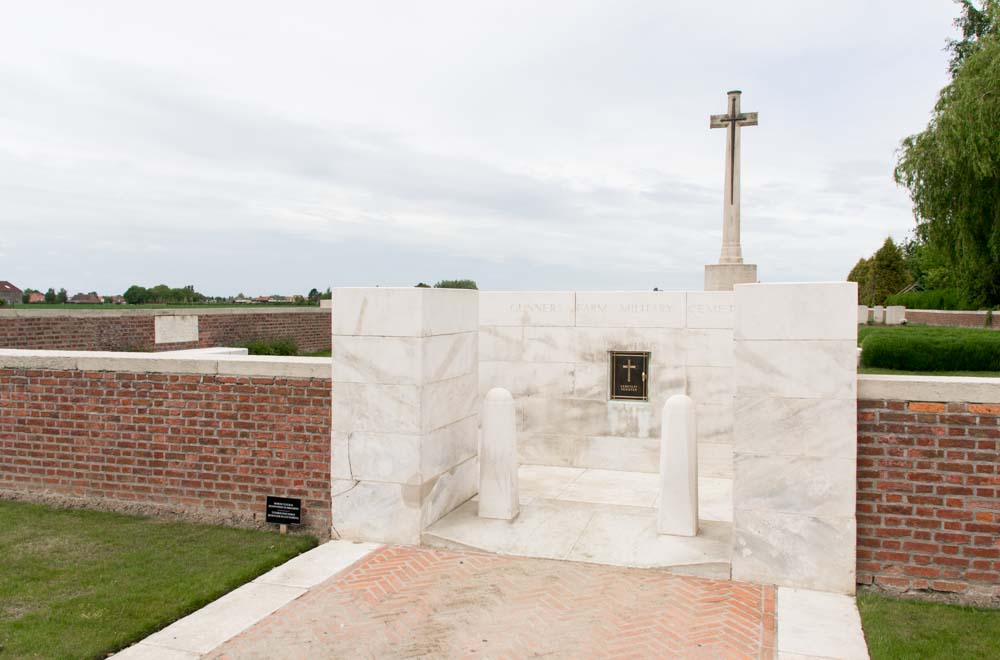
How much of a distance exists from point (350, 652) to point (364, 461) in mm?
2043

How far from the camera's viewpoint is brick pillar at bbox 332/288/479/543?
228 inches

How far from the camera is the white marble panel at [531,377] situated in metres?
8.51

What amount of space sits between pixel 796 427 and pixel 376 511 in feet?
11.1

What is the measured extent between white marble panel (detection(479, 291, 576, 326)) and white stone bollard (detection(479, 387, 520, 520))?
2.55m

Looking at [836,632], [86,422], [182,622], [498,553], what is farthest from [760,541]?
[86,422]

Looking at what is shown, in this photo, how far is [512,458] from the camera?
6.10 meters

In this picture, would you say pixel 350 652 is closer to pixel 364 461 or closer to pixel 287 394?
pixel 364 461

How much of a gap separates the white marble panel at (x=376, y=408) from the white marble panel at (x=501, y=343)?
3.01 meters

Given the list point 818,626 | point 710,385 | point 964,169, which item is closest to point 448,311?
point 710,385

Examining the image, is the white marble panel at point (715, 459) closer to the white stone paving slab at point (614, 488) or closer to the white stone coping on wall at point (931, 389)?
the white stone paving slab at point (614, 488)

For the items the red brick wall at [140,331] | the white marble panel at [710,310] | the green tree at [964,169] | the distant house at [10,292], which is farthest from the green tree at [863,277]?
the distant house at [10,292]

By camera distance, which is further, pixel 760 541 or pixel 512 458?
pixel 512 458

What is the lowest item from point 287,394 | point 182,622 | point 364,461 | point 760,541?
point 182,622

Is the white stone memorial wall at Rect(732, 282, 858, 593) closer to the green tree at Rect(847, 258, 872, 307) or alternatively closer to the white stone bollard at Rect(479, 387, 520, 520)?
the white stone bollard at Rect(479, 387, 520, 520)
